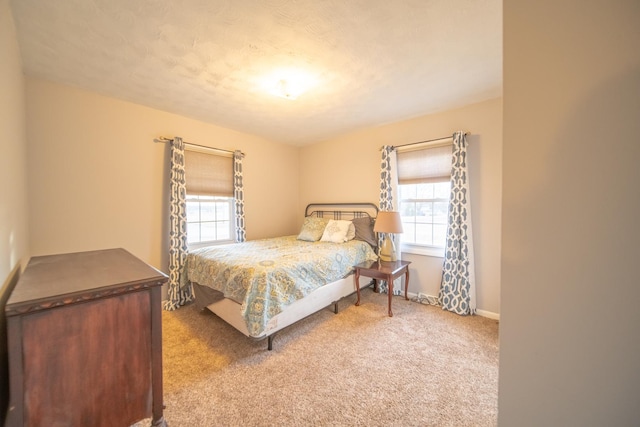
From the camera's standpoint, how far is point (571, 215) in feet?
1.83

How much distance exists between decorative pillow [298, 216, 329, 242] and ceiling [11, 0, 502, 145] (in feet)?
5.95

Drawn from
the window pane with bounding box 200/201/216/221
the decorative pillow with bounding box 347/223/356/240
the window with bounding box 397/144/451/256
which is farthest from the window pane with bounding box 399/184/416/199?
the window pane with bounding box 200/201/216/221

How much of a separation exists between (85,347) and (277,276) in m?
1.29

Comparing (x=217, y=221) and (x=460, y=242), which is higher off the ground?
(x=217, y=221)

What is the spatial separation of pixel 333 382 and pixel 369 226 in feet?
7.24

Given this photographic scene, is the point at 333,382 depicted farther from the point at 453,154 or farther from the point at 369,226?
the point at 453,154

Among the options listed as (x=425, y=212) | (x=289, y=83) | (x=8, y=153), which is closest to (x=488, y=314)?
(x=425, y=212)

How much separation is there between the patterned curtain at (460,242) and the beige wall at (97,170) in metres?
3.36

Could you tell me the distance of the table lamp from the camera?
2918 millimetres

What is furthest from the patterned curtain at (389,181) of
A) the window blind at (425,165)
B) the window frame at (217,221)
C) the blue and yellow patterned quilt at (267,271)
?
the window frame at (217,221)

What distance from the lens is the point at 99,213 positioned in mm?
2527

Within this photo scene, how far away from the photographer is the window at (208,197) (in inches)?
126

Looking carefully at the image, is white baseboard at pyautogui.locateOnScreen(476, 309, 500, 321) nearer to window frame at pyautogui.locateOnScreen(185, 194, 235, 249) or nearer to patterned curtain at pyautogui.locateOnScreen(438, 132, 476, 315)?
patterned curtain at pyautogui.locateOnScreen(438, 132, 476, 315)

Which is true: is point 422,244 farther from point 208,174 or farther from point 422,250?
point 208,174
